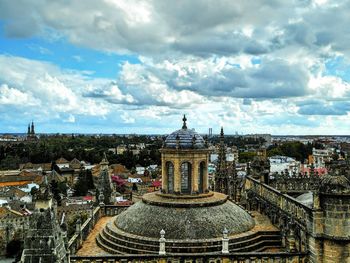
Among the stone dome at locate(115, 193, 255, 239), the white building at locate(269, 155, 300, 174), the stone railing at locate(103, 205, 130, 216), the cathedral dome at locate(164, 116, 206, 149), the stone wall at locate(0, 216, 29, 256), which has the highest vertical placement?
the cathedral dome at locate(164, 116, 206, 149)

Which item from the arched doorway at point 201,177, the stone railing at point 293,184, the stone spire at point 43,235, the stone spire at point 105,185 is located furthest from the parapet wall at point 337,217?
the stone spire at point 105,185

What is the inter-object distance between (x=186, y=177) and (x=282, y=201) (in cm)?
530

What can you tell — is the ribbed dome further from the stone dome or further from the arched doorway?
the stone dome

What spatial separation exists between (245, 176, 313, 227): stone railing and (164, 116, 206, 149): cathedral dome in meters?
5.15

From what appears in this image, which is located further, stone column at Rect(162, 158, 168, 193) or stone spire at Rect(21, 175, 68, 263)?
stone column at Rect(162, 158, 168, 193)

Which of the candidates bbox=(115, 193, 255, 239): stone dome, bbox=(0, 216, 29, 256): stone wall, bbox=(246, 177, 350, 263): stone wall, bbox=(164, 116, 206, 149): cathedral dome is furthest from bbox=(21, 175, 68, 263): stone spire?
bbox=(0, 216, 29, 256): stone wall

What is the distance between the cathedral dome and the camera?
72.1 ft

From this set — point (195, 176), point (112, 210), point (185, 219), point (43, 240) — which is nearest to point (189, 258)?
point (185, 219)

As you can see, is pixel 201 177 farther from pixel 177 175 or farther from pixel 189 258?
pixel 189 258

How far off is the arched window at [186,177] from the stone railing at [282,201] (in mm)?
5044

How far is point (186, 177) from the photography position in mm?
22484

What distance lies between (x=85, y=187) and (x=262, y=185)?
335ft

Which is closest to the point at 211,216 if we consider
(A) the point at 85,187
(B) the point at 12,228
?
(B) the point at 12,228

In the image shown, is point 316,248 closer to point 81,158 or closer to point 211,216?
point 211,216
